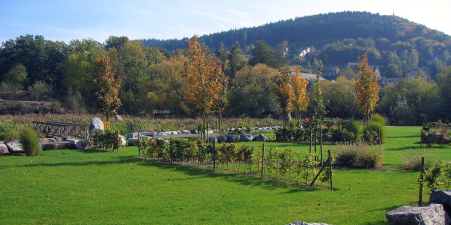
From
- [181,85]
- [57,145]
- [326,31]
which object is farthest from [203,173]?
[326,31]

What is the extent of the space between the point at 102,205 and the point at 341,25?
140904 millimetres

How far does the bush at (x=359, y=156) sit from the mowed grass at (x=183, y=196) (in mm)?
556

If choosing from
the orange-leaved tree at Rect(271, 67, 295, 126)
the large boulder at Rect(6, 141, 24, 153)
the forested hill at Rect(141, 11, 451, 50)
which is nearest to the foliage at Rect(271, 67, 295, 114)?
the orange-leaved tree at Rect(271, 67, 295, 126)

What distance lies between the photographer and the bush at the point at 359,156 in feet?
37.4

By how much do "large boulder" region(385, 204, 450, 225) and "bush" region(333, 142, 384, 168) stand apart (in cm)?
645

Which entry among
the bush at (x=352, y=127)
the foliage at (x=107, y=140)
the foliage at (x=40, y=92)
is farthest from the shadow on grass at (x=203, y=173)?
the foliage at (x=40, y=92)

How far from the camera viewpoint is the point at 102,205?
6.98 m

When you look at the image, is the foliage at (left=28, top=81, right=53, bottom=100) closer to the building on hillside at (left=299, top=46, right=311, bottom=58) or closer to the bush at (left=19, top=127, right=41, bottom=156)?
the bush at (left=19, top=127, right=41, bottom=156)

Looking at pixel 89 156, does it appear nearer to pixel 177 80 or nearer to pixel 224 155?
pixel 224 155

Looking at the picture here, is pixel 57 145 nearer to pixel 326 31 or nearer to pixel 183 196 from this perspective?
pixel 183 196

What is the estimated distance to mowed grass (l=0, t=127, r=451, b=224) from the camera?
620 centimetres

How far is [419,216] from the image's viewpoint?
4.76 m

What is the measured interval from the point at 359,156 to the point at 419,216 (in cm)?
716

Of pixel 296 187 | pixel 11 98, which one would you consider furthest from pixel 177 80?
pixel 296 187
